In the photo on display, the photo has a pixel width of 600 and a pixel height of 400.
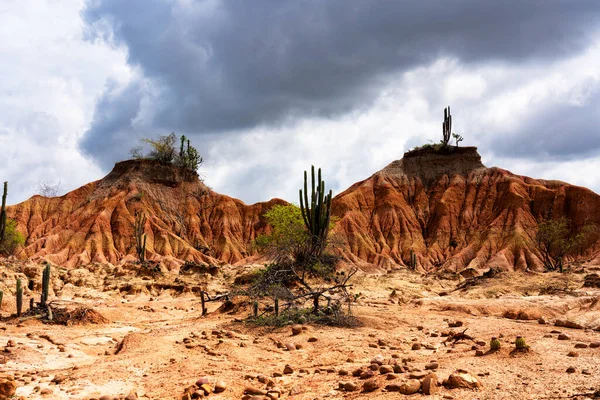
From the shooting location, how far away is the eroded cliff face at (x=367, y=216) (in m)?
63.0

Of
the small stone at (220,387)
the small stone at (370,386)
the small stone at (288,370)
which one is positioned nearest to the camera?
the small stone at (370,386)

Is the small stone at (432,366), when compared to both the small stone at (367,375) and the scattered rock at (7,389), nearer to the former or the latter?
the small stone at (367,375)

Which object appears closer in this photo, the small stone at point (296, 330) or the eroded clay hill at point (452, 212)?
the small stone at point (296, 330)

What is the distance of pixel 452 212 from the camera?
7100 cm

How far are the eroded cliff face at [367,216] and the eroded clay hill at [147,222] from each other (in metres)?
0.18

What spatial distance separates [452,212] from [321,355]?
6553 centimetres

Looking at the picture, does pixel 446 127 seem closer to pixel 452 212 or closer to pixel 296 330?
pixel 452 212

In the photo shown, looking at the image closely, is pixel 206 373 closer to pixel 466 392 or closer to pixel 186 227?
pixel 466 392

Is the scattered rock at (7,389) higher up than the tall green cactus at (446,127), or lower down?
lower down

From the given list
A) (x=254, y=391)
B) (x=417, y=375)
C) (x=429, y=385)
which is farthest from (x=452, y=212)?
(x=429, y=385)

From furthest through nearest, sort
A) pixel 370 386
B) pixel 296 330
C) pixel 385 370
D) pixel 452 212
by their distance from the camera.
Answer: pixel 452 212
pixel 296 330
pixel 385 370
pixel 370 386

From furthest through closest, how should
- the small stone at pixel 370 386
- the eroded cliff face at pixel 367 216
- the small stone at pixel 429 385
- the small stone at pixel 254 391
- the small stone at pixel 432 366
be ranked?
the eroded cliff face at pixel 367 216, the small stone at pixel 432 366, the small stone at pixel 254 391, the small stone at pixel 370 386, the small stone at pixel 429 385

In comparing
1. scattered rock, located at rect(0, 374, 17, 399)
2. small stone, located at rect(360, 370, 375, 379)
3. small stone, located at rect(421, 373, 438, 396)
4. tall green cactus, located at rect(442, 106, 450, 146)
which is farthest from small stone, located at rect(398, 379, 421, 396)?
tall green cactus, located at rect(442, 106, 450, 146)

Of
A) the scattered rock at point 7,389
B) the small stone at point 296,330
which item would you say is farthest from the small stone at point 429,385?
the small stone at point 296,330
